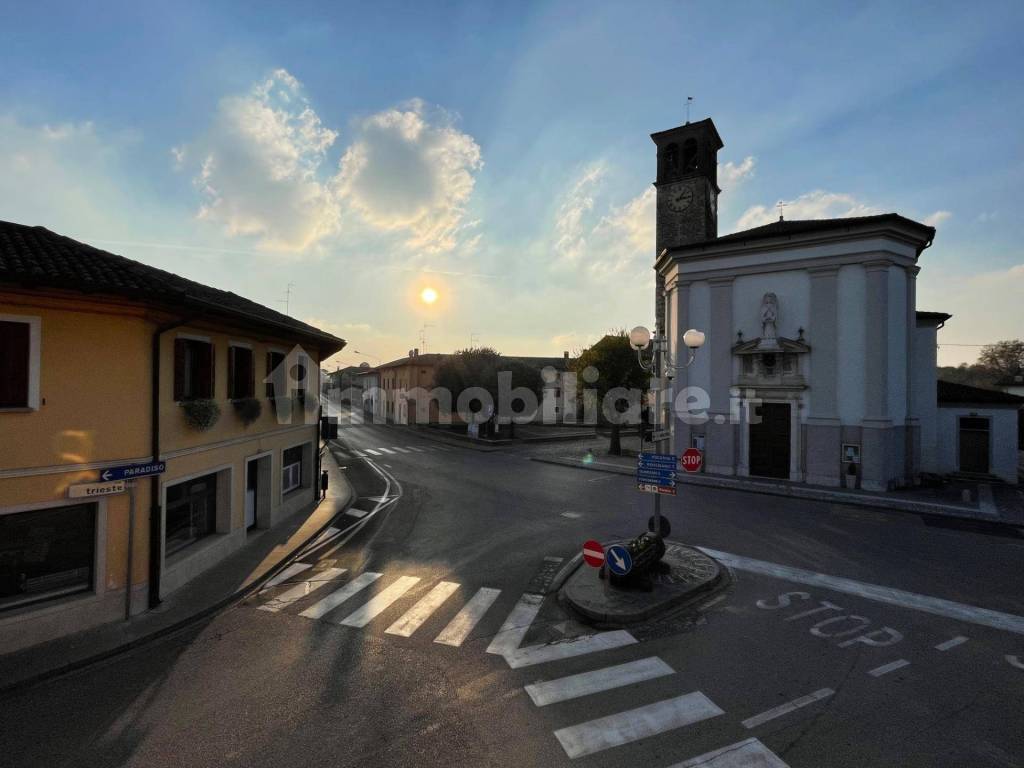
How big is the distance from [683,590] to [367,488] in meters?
15.0

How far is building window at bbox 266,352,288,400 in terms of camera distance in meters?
14.2

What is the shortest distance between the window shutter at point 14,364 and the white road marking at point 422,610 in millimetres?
6739

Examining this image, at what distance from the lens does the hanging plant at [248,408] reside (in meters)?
12.0

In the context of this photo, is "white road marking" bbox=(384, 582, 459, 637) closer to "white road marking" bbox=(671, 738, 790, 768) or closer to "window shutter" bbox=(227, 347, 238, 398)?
"white road marking" bbox=(671, 738, 790, 768)

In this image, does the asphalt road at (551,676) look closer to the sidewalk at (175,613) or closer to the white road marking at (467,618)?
the white road marking at (467,618)

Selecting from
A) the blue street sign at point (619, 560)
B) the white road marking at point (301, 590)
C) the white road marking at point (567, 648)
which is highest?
the blue street sign at point (619, 560)

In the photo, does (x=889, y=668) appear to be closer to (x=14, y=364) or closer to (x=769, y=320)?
(x=14, y=364)

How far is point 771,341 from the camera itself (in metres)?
21.9

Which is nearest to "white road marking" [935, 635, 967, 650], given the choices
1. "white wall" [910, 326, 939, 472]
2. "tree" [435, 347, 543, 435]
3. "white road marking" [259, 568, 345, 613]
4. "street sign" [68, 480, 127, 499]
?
"white road marking" [259, 568, 345, 613]

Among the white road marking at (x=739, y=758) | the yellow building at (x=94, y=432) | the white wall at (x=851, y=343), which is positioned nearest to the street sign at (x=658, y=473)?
the white road marking at (x=739, y=758)

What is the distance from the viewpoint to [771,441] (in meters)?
22.2

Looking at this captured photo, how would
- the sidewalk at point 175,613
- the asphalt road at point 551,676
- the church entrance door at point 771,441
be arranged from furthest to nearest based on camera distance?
the church entrance door at point 771,441 → the sidewalk at point 175,613 → the asphalt road at point 551,676

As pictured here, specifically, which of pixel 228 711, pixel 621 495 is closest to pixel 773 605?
pixel 228 711

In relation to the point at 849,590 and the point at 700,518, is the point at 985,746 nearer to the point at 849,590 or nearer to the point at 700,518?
the point at 849,590
